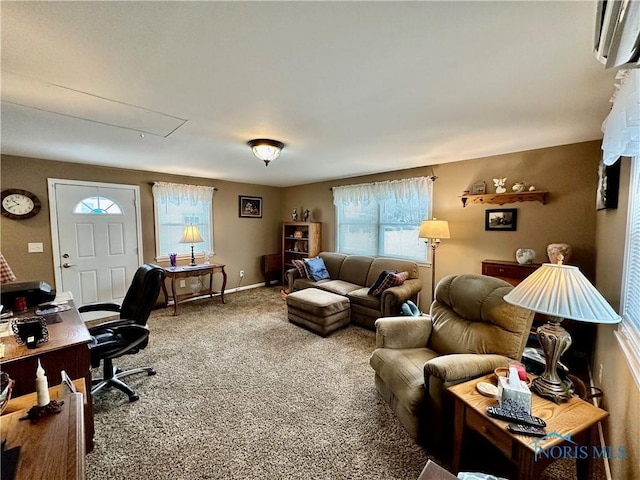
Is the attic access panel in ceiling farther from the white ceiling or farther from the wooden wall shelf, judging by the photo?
the wooden wall shelf

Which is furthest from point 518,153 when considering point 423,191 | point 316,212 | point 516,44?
point 316,212

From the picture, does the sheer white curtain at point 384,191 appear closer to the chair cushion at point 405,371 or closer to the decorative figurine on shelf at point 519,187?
the decorative figurine on shelf at point 519,187

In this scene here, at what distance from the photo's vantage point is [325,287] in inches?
172

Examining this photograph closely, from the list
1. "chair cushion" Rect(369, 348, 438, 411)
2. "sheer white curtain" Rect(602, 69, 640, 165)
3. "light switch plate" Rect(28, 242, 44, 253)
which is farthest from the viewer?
"light switch plate" Rect(28, 242, 44, 253)

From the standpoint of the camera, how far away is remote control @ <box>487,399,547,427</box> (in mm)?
1212

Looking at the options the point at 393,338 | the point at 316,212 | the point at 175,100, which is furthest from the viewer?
the point at 316,212

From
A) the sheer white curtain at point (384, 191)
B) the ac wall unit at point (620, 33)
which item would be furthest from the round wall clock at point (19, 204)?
the ac wall unit at point (620, 33)

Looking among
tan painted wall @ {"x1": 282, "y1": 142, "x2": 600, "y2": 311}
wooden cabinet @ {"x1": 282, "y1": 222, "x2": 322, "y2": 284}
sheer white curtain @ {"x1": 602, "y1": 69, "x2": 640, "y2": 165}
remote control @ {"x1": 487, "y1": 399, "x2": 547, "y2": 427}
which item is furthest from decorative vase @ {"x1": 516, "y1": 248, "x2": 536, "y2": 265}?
wooden cabinet @ {"x1": 282, "y1": 222, "x2": 322, "y2": 284}

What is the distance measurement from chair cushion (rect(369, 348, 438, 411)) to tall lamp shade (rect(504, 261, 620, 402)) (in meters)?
0.63

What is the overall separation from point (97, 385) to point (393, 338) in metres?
2.47

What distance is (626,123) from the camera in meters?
1.18

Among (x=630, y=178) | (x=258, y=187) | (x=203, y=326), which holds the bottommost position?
(x=203, y=326)

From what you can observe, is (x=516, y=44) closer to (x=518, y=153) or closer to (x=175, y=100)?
(x=175, y=100)

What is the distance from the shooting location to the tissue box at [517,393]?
127 cm
